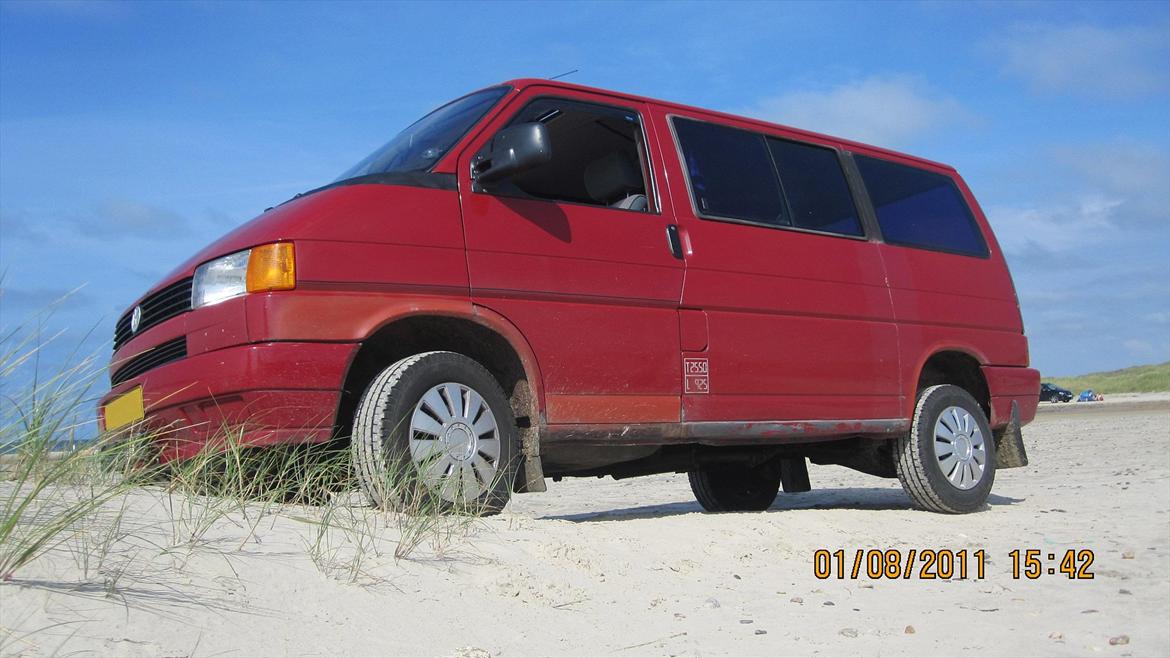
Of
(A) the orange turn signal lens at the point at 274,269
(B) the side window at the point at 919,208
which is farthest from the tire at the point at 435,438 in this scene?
(B) the side window at the point at 919,208

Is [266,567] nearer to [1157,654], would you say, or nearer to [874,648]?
[874,648]

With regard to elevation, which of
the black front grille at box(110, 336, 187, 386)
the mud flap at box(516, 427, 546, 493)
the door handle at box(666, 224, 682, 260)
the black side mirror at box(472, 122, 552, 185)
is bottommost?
the mud flap at box(516, 427, 546, 493)

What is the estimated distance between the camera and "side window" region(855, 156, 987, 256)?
679cm

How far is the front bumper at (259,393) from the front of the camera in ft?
13.3

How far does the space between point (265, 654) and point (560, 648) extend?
0.91 m

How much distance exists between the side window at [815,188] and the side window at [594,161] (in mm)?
1118

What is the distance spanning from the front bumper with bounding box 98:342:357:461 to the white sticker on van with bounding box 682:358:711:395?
1.73 meters

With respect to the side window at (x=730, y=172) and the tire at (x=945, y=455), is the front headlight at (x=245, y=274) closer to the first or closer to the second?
the side window at (x=730, y=172)

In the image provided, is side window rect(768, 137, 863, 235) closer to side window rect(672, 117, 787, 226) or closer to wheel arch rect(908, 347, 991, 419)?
side window rect(672, 117, 787, 226)

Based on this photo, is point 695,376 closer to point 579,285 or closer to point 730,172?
point 579,285

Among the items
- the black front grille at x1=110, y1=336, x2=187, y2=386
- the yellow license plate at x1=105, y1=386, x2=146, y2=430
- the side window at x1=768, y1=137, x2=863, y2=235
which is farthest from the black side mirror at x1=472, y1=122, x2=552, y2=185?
the side window at x1=768, y1=137, x2=863, y2=235

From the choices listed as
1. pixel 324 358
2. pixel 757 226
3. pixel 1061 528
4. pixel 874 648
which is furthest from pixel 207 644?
pixel 1061 528

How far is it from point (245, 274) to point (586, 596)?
6.05 ft

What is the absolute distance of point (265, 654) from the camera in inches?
102
